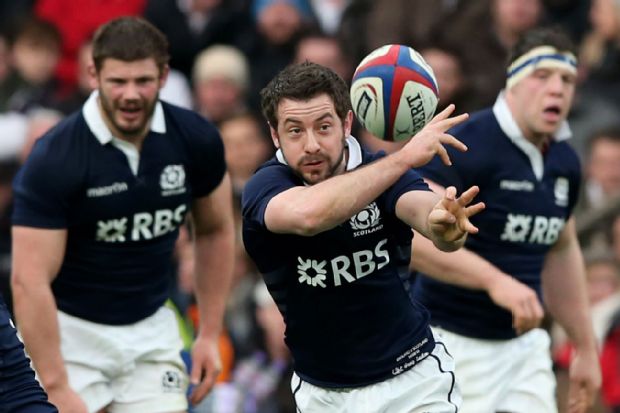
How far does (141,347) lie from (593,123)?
5.45 metres

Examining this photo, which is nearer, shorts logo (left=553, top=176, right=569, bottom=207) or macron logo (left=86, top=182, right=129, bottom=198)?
macron logo (left=86, top=182, right=129, bottom=198)

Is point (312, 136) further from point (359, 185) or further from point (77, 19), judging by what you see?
point (77, 19)

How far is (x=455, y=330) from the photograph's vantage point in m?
8.06

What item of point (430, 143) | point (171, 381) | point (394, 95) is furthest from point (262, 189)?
point (171, 381)

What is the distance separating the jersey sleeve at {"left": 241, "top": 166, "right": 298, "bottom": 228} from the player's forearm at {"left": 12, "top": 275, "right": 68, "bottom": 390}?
57.5 inches

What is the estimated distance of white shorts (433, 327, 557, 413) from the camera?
316 inches

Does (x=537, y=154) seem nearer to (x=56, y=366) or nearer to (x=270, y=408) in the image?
(x=56, y=366)

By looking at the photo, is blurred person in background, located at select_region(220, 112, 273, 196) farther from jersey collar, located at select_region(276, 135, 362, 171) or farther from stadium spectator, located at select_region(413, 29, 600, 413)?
jersey collar, located at select_region(276, 135, 362, 171)

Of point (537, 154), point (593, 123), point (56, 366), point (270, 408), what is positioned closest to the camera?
point (56, 366)

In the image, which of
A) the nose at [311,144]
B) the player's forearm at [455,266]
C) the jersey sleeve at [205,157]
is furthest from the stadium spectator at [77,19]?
the nose at [311,144]

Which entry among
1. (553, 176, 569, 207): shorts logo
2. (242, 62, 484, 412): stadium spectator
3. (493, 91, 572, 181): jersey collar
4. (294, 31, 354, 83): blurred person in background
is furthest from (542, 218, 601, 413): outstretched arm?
(294, 31, 354, 83): blurred person in background

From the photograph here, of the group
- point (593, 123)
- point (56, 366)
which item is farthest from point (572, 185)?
point (593, 123)

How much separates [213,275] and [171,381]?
0.71m

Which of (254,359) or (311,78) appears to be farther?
(254,359)
